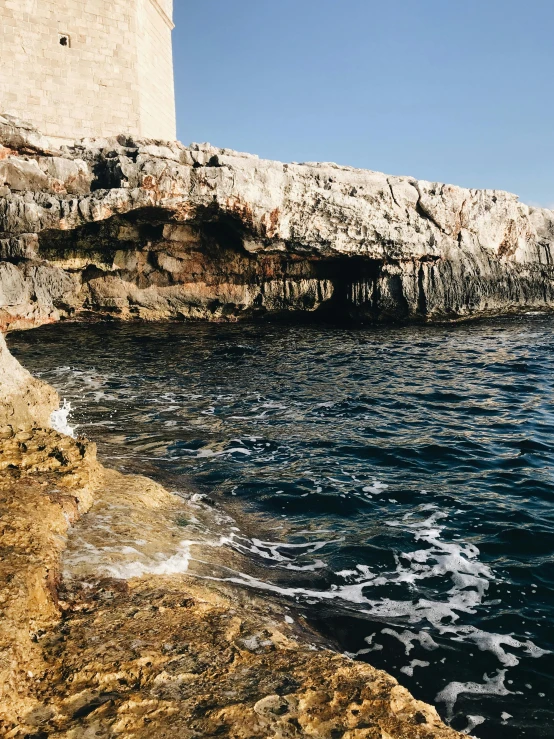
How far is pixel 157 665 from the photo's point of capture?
3.03 metres

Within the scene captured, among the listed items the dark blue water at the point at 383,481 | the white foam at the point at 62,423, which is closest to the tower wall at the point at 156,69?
the dark blue water at the point at 383,481

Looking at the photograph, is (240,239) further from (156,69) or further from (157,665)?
(157,665)

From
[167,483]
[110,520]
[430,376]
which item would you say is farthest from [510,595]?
[430,376]

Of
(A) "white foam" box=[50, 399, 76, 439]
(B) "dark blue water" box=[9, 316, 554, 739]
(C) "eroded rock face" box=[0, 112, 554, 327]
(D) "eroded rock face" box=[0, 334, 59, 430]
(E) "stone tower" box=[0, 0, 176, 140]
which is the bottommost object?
(B) "dark blue water" box=[9, 316, 554, 739]

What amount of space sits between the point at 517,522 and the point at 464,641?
2.43m

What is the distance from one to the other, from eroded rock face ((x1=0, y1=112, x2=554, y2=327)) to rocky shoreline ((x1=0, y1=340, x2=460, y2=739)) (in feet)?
54.6

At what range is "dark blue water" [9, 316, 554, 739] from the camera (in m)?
4.34

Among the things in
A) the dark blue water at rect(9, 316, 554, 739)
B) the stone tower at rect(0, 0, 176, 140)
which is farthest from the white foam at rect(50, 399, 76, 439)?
the stone tower at rect(0, 0, 176, 140)

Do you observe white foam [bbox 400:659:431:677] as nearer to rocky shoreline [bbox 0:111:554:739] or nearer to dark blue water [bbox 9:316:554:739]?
dark blue water [bbox 9:316:554:739]

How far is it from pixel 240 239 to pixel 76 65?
12412 mm

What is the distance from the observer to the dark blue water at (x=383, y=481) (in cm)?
434

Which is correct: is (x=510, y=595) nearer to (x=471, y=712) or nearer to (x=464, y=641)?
(x=464, y=641)

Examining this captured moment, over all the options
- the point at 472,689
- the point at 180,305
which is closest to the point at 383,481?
the point at 472,689

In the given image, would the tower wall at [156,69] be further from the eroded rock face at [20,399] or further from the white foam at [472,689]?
the white foam at [472,689]
